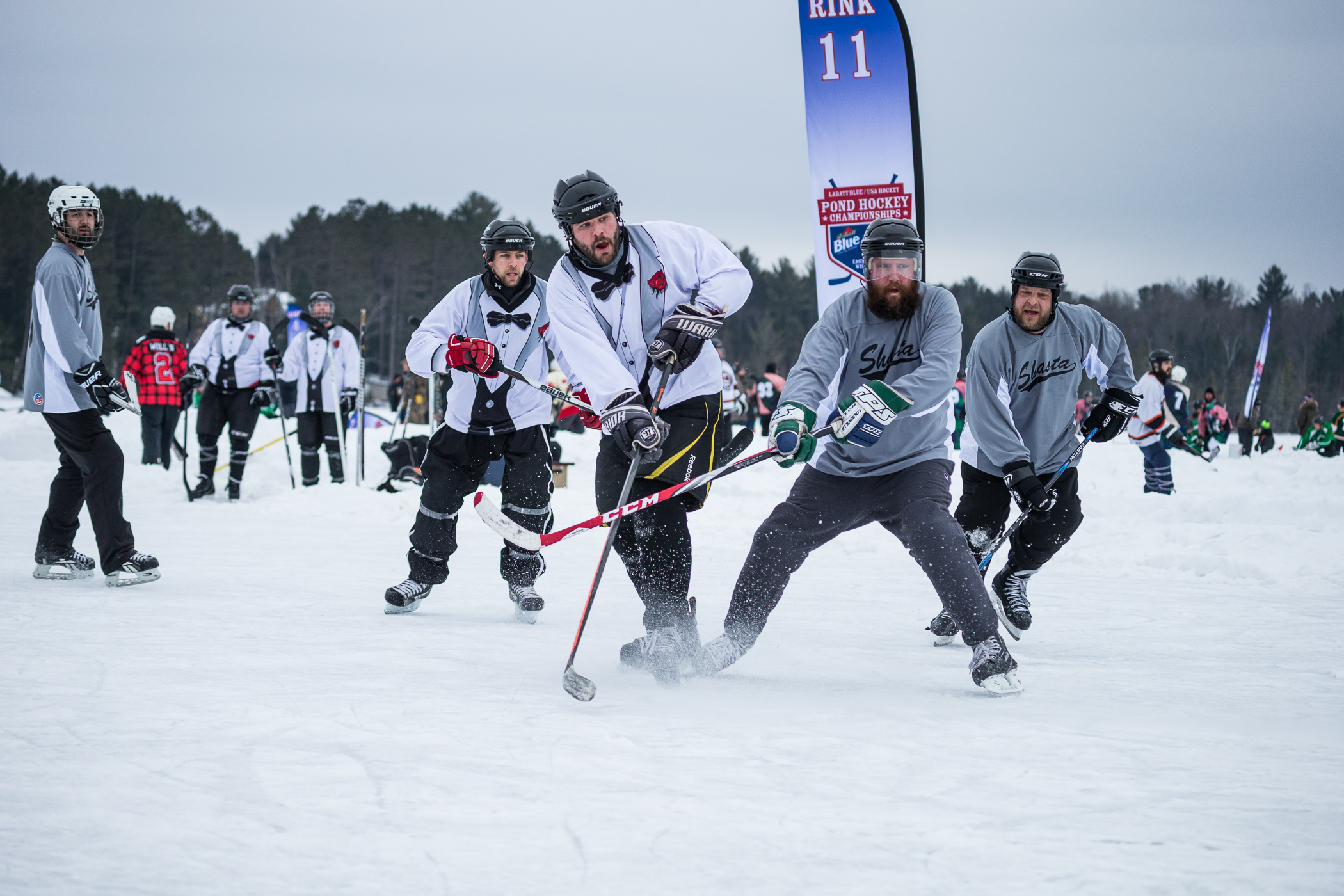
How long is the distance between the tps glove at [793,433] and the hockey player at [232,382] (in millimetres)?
7836

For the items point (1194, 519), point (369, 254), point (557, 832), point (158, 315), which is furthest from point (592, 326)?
point (369, 254)

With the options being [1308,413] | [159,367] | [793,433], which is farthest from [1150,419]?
[1308,413]

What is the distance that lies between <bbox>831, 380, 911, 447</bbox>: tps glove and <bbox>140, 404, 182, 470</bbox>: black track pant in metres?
10.7

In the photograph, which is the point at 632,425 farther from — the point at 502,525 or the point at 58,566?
the point at 58,566

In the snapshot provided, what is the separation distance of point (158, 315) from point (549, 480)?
8.85 m

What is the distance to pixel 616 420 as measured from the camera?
11.0 ft

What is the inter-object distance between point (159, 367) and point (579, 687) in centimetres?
1053

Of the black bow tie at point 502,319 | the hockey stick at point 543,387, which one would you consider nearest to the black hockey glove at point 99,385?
the black bow tie at point 502,319

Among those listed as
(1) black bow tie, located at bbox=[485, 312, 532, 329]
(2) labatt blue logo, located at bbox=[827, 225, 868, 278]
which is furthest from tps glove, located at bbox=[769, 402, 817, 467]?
(2) labatt blue logo, located at bbox=[827, 225, 868, 278]

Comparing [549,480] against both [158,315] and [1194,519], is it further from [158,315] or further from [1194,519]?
[158,315]

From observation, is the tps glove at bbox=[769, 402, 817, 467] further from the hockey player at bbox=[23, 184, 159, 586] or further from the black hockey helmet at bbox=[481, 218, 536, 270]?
the hockey player at bbox=[23, 184, 159, 586]

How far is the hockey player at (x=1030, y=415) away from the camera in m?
4.24

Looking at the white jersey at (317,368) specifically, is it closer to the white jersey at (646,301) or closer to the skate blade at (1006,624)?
the white jersey at (646,301)

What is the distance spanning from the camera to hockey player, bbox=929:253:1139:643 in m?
4.24
